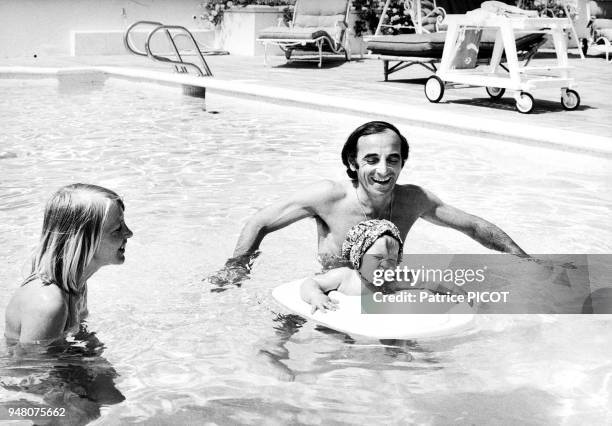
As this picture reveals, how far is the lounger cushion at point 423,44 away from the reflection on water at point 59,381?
742 centimetres

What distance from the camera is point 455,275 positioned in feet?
12.6

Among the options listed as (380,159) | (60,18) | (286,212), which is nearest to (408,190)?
(380,159)

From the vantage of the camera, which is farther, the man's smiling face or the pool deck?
the pool deck

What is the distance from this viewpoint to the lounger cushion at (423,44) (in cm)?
954

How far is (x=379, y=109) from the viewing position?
8039 millimetres

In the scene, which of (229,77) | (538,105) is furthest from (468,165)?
(229,77)

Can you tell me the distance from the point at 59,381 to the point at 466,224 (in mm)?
1857

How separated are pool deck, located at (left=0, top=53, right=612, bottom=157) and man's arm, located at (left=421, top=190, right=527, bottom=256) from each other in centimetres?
272

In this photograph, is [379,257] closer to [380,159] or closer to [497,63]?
[380,159]

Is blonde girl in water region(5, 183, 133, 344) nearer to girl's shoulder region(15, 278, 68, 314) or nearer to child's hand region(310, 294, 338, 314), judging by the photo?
girl's shoulder region(15, 278, 68, 314)

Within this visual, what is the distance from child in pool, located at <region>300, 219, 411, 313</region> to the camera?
3074 millimetres

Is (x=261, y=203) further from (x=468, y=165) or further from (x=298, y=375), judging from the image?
(x=298, y=375)

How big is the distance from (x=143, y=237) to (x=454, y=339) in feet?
7.49

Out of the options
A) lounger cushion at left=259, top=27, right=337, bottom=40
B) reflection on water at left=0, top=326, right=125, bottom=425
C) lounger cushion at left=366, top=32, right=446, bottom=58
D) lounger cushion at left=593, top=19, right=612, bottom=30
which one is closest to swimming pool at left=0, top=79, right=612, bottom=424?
reflection on water at left=0, top=326, right=125, bottom=425
